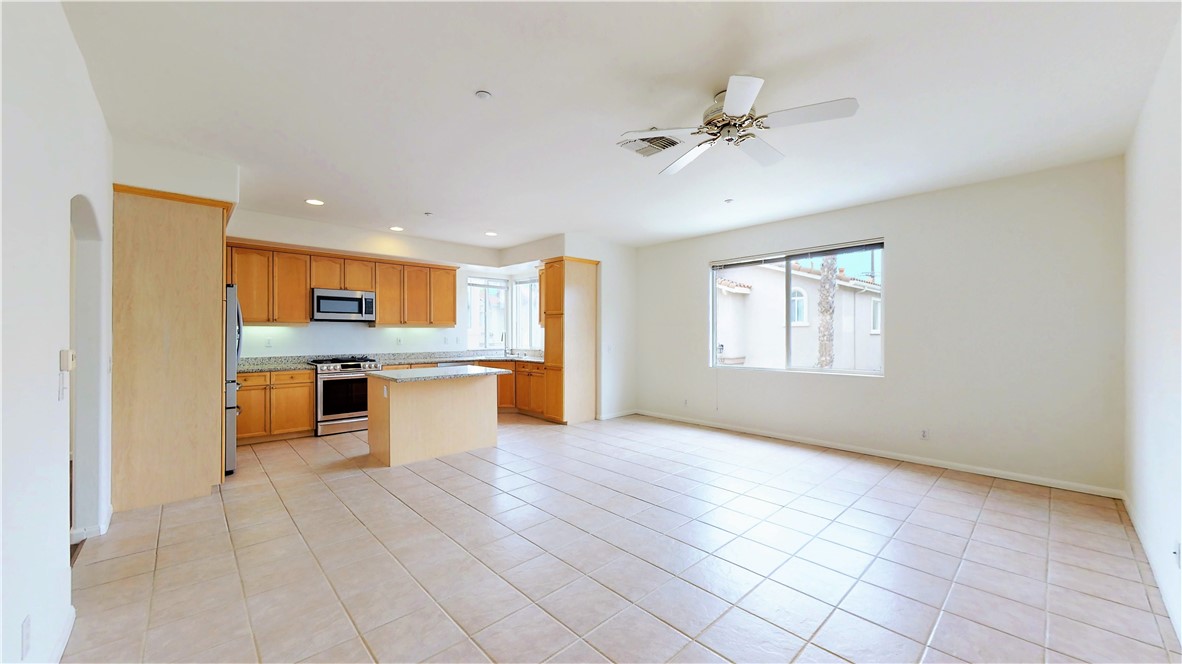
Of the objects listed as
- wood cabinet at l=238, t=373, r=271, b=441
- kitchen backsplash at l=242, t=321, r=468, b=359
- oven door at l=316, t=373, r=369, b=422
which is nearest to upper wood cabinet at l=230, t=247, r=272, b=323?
kitchen backsplash at l=242, t=321, r=468, b=359

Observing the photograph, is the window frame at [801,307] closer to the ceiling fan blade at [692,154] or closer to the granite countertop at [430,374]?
the ceiling fan blade at [692,154]

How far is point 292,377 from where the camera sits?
5441mm

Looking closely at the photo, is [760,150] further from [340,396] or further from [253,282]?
[253,282]

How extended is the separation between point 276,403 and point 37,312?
4.17 m

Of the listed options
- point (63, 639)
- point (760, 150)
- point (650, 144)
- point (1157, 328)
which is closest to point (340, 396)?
point (63, 639)

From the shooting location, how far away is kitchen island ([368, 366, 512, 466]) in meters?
4.35

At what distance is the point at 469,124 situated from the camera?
9.59ft

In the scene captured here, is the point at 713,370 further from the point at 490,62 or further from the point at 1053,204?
the point at 490,62

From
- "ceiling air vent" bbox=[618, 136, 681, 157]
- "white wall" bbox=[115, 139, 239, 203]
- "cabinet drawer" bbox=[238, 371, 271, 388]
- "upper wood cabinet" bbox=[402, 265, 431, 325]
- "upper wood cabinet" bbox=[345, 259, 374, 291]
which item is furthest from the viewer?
"upper wood cabinet" bbox=[402, 265, 431, 325]

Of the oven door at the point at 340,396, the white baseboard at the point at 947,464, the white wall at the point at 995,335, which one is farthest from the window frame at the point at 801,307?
the oven door at the point at 340,396

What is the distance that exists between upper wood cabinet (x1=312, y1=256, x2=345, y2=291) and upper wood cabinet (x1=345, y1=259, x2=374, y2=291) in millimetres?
65

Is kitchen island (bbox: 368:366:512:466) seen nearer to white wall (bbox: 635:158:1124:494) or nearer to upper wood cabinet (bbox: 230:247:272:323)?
upper wood cabinet (bbox: 230:247:272:323)

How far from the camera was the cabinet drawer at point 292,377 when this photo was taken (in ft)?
17.5

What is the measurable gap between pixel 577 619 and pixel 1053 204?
187 inches
